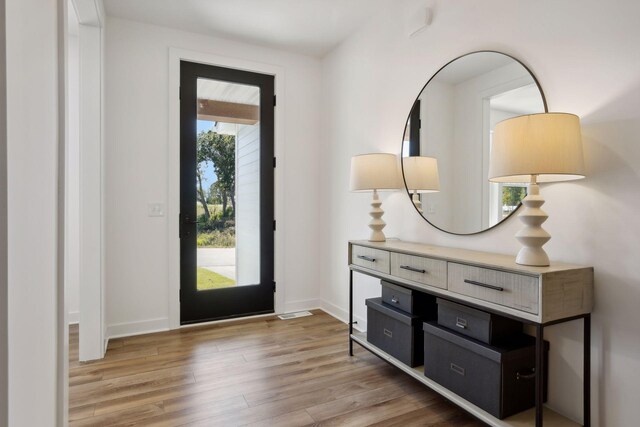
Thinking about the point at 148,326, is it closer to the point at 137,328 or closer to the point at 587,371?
the point at 137,328

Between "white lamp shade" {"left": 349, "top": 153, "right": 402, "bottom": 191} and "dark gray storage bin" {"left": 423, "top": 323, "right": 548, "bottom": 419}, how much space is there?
114 cm

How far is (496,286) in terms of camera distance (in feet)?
5.40

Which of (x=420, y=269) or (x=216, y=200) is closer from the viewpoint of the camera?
(x=420, y=269)

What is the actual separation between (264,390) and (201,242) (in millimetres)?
1641

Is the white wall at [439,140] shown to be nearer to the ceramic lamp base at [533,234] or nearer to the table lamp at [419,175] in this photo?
the table lamp at [419,175]

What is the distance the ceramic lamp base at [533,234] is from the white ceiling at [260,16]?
79.1 inches

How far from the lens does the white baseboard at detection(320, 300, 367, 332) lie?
Answer: 3.24 meters

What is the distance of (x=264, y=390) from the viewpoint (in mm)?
2215

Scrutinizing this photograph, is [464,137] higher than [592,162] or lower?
higher

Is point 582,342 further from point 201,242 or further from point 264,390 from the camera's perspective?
point 201,242

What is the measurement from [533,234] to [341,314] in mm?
2249

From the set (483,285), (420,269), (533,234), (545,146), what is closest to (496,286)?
(483,285)

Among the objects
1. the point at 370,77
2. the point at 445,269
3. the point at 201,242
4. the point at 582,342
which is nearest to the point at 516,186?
the point at 445,269

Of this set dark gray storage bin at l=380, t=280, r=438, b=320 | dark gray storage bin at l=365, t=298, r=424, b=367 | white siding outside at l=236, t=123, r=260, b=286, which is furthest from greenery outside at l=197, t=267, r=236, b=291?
dark gray storage bin at l=380, t=280, r=438, b=320
